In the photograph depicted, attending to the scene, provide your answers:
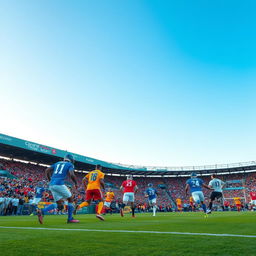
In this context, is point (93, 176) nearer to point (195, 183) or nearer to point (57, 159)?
point (195, 183)

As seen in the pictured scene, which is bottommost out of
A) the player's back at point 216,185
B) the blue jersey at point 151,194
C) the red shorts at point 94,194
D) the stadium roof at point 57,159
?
the red shorts at point 94,194

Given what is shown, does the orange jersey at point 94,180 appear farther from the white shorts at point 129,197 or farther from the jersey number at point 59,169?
the white shorts at point 129,197

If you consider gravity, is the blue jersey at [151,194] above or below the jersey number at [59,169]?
below

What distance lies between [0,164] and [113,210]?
716 inches

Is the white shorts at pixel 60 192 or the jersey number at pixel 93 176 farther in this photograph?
the jersey number at pixel 93 176

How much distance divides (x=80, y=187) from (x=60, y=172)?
37337mm

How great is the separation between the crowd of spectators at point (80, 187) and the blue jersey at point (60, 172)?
1449cm

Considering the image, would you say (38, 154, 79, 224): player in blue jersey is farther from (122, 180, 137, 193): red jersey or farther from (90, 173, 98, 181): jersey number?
(122, 180, 137, 193): red jersey

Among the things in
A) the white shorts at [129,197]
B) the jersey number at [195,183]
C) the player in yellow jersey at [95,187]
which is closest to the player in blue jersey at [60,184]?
the player in yellow jersey at [95,187]

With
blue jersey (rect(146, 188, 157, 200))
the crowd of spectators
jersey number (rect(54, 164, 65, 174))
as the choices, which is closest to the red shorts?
jersey number (rect(54, 164, 65, 174))

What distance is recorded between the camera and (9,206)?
18891mm

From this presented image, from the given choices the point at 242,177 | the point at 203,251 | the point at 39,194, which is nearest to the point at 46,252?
the point at 203,251

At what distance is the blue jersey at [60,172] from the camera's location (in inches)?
264

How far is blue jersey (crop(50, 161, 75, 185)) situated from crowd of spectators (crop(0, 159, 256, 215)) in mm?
14495
